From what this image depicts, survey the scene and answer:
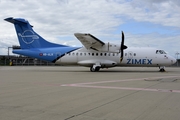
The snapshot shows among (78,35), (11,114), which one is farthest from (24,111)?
(78,35)

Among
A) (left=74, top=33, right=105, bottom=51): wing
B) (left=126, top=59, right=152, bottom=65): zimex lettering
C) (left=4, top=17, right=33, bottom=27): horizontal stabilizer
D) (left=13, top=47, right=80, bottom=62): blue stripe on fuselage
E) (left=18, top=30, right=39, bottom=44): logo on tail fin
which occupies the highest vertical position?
(left=4, top=17, right=33, bottom=27): horizontal stabilizer

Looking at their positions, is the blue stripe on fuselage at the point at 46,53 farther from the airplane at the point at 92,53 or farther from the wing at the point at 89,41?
the wing at the point at 89,41

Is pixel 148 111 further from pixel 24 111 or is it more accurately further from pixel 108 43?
pixel 108 43

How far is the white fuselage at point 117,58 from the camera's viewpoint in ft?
84.5

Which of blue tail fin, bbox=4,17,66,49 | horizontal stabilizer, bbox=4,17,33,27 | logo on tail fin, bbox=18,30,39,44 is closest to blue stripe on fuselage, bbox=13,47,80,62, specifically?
blue tail fin, bbox=4,17,66,49

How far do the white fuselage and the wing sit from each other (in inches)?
29.5

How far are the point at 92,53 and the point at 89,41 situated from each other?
81.8 inches

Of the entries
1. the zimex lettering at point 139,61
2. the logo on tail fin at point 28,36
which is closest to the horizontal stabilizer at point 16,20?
the logo on tail fin at point 28,36

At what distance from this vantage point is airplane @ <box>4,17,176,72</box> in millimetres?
25578

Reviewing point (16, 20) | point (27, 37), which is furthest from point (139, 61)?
point (16, 20)

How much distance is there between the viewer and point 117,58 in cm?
2577

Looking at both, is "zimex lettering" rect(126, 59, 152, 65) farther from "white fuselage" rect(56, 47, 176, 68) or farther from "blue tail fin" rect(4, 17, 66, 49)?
"blue tail fin" rect(4, 17, 66, 49)

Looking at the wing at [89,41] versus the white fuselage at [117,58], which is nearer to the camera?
the wing at [89,41]

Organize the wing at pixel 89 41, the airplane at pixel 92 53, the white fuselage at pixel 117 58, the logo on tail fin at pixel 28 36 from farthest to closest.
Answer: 1. the logo on tail fin at pixel 28 36
2. the white fuselage at pixel 117 58
3. the airplane at pixel 92 53
4. the wing at pixel 89 41
